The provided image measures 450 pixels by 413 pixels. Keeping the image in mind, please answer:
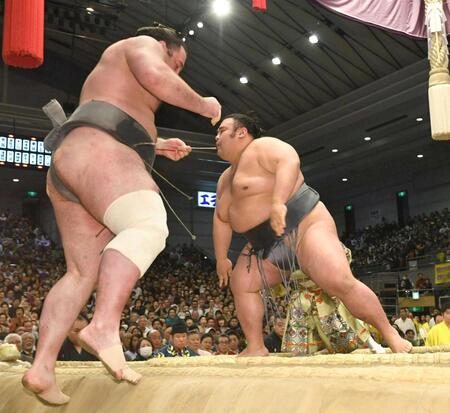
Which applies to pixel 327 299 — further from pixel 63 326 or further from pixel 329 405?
pixel 329 405

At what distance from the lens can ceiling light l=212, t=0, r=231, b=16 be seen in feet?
28.3

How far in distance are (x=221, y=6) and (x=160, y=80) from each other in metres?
7.97

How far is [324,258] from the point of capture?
1696 mm

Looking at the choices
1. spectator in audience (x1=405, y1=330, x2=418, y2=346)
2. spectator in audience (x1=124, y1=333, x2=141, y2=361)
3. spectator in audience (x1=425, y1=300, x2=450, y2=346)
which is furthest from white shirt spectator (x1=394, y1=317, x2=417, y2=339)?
spectator in audience (x1=124, y1=333, x2=141, y2=361)

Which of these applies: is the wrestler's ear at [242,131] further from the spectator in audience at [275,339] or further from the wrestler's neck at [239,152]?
the spectator in audience at [275,339]

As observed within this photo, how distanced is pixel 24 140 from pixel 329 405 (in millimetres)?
9794

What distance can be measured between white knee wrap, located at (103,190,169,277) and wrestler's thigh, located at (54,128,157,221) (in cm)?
2

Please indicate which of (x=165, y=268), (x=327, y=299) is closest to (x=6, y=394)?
(x=327, y=299)

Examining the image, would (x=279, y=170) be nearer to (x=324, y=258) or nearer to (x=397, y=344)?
(x=324, y=258)

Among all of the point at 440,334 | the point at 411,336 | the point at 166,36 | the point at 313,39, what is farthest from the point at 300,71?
the point at 166,36

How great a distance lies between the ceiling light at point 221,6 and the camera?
28.3 feet

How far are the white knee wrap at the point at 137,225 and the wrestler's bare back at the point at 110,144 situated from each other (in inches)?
1.0

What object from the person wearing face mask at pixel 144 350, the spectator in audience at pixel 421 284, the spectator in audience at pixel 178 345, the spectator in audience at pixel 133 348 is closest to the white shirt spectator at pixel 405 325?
the spectator in audience at pixel 421 284

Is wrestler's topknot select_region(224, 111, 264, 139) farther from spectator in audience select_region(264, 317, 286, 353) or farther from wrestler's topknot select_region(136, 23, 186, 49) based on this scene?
spectator in audience select_region(264, 317, 286, 353)
